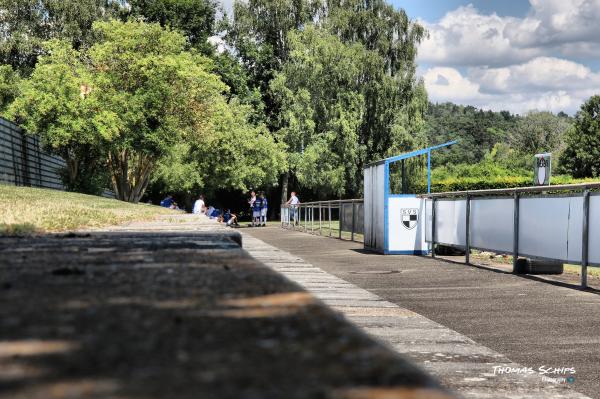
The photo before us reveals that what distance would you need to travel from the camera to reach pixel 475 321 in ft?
23.4

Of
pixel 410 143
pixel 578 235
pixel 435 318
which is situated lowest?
pixel 435 318

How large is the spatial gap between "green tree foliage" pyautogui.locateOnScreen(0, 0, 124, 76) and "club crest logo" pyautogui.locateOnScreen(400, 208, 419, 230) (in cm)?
3706

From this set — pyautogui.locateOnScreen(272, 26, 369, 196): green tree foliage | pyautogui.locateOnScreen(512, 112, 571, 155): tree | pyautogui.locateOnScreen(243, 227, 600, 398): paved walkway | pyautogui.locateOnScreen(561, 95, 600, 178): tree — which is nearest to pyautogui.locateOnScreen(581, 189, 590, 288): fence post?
pyautogui.locateOnScreen(243, 227, 600, 398): paved walkway

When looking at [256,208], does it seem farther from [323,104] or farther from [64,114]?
Answer: [323,104]

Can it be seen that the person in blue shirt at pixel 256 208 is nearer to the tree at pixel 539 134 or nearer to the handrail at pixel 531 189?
the handrail at pixel 531 189

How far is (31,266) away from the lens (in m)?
2.68

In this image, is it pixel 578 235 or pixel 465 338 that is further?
pixel 578 235

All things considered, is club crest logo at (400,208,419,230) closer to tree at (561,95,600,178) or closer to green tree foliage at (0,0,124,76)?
green tree foliage at (0,0,124,76)

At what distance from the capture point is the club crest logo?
16312 millimetres

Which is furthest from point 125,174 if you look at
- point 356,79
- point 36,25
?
point 356,79

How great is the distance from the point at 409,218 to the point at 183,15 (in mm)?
43463

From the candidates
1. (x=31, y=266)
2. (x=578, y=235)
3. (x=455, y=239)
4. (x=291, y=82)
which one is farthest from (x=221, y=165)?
(x=31, y=266)

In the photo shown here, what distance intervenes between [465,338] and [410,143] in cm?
4295

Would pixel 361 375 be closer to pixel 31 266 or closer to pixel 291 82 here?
pixel 31 266
